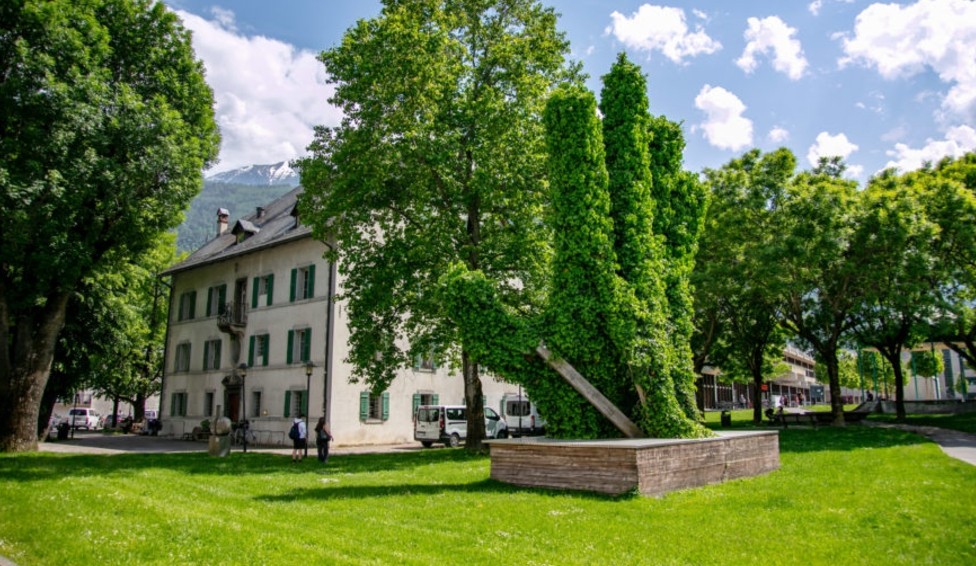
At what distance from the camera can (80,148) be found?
2103 centimetres

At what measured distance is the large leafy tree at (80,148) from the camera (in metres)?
20.3

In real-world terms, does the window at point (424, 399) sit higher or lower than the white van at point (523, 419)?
higher

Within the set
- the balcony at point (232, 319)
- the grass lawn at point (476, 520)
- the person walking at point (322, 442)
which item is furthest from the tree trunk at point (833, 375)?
the balcony at point (232, 319)

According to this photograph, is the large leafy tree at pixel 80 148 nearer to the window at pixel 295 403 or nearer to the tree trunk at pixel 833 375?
the window at pixel 295 403

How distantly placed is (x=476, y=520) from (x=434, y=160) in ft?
46.1

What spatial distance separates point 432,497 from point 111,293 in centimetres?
2579

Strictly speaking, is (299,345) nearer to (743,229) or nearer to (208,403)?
(208,403)

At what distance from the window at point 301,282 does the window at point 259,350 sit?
127 inches

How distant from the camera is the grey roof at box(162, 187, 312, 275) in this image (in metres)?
35.5

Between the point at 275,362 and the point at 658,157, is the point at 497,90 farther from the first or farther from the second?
the point at 275,362

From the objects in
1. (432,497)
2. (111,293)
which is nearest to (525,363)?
(432,497)

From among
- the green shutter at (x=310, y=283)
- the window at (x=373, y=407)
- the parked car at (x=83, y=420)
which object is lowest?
the parked car at (x=83, y=420)

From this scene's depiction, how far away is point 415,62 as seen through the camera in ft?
70.2

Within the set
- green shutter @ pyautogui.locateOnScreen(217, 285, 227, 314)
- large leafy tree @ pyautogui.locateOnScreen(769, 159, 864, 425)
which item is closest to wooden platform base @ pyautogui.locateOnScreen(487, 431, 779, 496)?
large leafy tree @ pyautogui.locateOnScreen(769, 159, 864, 425)
